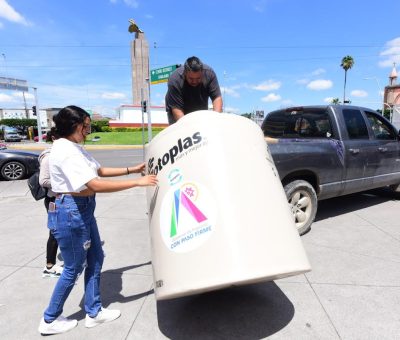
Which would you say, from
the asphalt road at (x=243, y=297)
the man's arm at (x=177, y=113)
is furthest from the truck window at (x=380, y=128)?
the man's arm at (x=177, y=113)

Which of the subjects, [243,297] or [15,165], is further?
[15,165]

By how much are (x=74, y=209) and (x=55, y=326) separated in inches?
37.1

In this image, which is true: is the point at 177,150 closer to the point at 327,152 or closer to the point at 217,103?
the point at 217,103

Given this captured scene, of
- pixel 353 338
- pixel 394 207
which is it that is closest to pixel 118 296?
pixel 353 338

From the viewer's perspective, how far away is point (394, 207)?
5.87m

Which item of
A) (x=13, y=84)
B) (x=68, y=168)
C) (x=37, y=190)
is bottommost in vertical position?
(x=37, y=190)

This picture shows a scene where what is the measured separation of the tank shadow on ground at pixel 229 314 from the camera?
242 centimetres

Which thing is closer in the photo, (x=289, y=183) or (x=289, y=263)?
(x=289, y=263)

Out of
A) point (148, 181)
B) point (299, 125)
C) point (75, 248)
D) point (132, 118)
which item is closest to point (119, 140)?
point (132, 118)

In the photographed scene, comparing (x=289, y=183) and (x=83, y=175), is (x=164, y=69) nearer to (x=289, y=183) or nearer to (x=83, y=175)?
(x=289, y=183)

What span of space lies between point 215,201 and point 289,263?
61 centimetres

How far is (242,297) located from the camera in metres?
2.89

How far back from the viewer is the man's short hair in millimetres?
3189

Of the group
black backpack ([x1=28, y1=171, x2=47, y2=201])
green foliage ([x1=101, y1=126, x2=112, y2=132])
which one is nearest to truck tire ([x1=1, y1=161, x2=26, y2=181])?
black backpack ([x1=28, y1=171, x2=47, y2=201])
